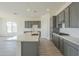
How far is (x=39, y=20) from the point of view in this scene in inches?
639

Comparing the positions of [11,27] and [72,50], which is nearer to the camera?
[72,50]

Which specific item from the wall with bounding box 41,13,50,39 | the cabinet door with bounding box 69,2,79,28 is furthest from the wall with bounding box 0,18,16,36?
the cabinet door with bounding box 69,2,79,28

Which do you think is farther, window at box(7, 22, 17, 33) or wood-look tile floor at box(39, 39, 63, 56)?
window at box(7, 22, 17, 33)

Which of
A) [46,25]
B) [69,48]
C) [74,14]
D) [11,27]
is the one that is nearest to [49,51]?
[74,14]

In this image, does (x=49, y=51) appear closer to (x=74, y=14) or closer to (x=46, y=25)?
(x=74, y=14)

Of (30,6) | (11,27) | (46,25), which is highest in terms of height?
(30,6)

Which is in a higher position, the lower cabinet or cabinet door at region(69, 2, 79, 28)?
cabinet door at region(69, 2, 79, 28)

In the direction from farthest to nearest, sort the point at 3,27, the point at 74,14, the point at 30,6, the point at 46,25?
1. the point at 3,27
2. the point at 46,25
3. the point at 30,6
4. the point at 74,14

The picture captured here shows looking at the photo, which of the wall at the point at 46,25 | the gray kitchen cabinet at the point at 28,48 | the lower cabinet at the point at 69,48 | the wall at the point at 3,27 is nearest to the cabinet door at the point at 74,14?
the lower cabinet at the point at 69,48

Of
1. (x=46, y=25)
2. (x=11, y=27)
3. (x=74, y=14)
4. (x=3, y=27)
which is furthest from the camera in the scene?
(x=11, y=27)

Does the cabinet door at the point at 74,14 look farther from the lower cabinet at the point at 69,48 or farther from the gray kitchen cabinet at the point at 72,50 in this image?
the gray kitchen cabinet at the point at 72,50

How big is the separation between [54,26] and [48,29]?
106 centimetres

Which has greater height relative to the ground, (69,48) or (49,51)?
(69,48)

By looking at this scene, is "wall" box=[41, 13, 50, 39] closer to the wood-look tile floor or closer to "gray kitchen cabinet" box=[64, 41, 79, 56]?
the wood-look tile floor
